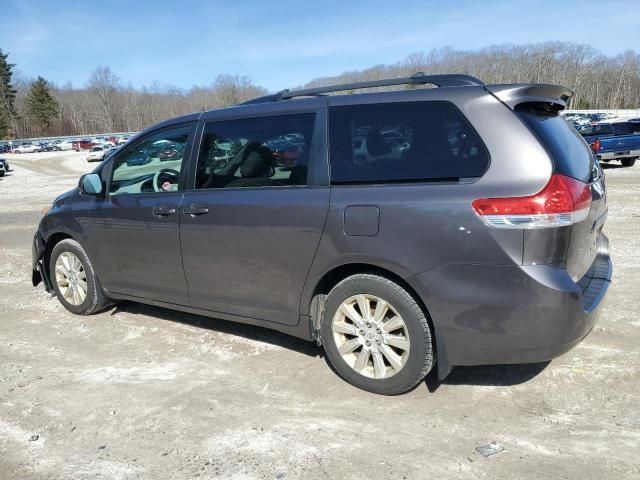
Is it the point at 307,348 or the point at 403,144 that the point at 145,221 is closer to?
the point at 307,348

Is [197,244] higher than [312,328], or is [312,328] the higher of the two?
[197,244]

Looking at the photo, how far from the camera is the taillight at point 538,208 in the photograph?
2.81 m

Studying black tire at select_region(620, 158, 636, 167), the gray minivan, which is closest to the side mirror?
the gray minivan

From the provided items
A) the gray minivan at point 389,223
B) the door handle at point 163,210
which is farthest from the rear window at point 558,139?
the door handle at point 163,210

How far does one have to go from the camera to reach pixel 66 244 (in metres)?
5.10

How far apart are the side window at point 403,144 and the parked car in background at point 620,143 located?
56.4 ft

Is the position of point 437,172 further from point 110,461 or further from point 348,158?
point 110,461

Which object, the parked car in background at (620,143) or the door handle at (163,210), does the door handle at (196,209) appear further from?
the parked car in background at (620,143)

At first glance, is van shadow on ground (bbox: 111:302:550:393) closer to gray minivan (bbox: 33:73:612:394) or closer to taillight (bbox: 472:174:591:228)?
gray minivan (bbox: 33:73:612:394)

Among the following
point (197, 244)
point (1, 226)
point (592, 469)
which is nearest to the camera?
point (592, 469)

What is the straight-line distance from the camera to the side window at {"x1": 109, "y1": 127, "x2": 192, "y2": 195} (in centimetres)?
426

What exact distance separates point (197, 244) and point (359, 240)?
1.39 meters

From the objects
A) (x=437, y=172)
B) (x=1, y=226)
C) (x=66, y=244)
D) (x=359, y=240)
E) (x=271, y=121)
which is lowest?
(x=1, y=226)

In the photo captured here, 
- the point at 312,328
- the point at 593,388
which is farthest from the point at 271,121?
the point at 593,388
